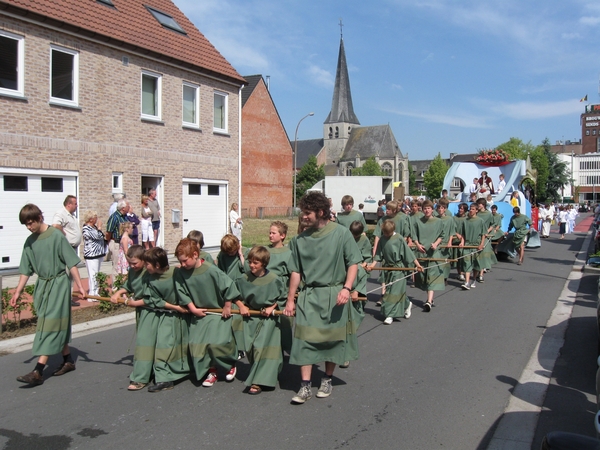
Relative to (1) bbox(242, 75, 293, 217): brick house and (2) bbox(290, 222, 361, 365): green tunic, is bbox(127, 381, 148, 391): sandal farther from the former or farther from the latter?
(1) bbox(242, 75, 293, 217): brick house

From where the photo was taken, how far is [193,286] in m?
5.54

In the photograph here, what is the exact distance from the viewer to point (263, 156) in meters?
46.1

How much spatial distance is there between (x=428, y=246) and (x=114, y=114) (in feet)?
34.0

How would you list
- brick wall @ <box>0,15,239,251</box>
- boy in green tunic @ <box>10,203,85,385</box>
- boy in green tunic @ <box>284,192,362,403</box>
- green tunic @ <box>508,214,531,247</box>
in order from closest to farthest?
boy in green tunic @ <box>284,192,362,403</box> → boy in green tunic @ <box>10,203,85,385</box> → brick wall @ <box>0,15,239,251</box> → green tunic @ <box>508,214,531,247</box>

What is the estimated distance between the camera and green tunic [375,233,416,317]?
8.99 m

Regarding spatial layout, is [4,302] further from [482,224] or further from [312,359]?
[482,224]

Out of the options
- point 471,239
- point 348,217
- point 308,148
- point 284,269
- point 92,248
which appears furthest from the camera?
point 308,148

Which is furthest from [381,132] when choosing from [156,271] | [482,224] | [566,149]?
[156,271]

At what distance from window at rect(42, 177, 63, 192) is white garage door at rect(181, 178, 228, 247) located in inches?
189

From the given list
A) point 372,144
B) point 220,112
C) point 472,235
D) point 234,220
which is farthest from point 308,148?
point 472,235

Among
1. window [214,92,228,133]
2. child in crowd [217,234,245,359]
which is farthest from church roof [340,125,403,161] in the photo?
child in crowd [217,234,245,359]

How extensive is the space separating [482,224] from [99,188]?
33.1 feet

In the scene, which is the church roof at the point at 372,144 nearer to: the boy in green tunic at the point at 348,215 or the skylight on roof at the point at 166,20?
the skylight on roof at the point at 166,20

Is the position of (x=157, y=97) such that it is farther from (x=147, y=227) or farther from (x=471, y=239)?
(x=471, y=239)
